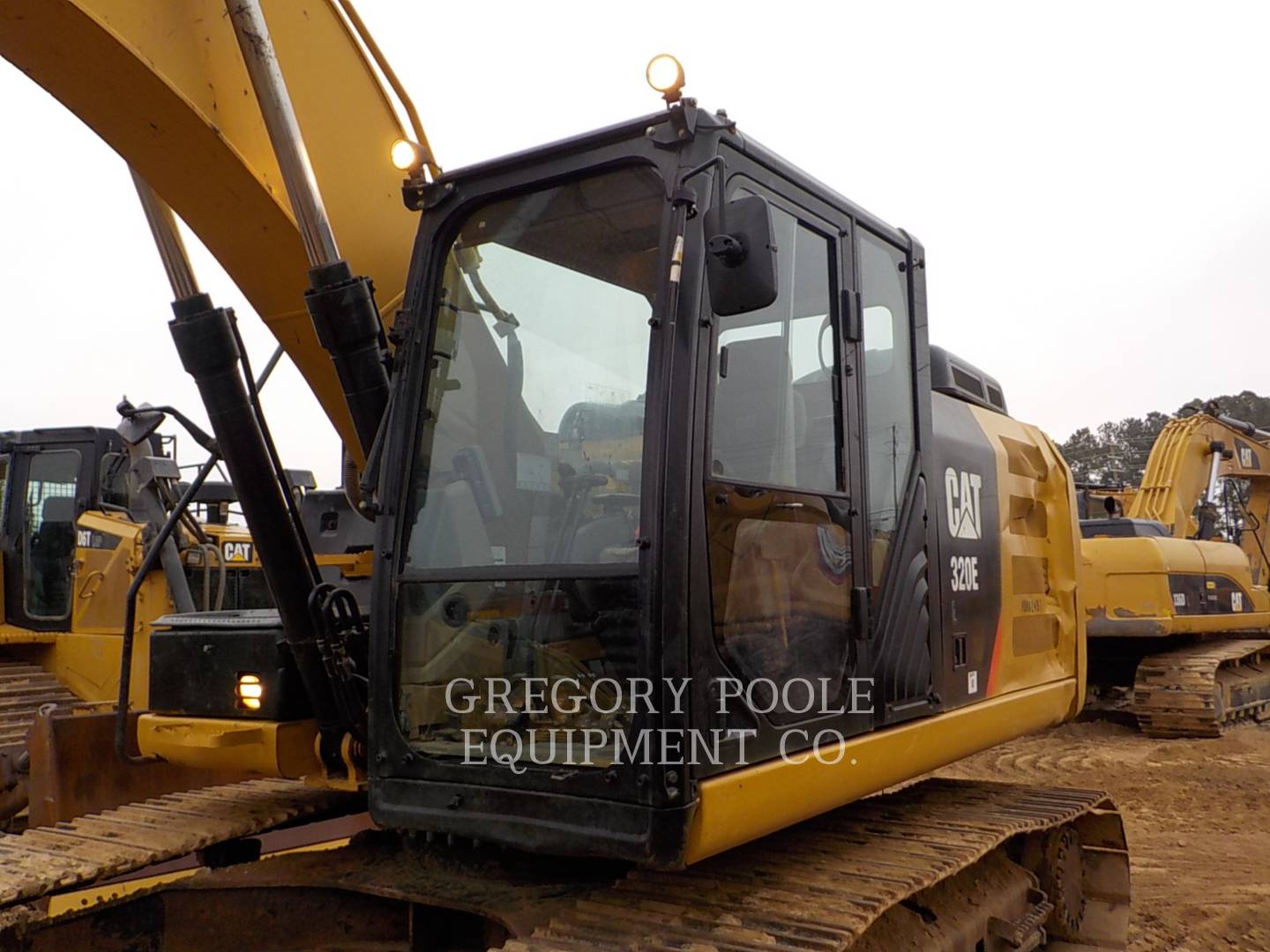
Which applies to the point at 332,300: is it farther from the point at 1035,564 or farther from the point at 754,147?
the point at 1035,564

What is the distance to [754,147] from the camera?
9.38 feet

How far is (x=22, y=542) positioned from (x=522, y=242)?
712 cm

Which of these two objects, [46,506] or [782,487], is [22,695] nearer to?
[46,506]

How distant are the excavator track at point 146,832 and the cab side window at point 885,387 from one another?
70.3 inches

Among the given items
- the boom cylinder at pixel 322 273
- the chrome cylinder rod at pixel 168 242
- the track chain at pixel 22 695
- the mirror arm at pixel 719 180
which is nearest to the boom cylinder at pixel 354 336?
the boom cylinder at pixel 322 273

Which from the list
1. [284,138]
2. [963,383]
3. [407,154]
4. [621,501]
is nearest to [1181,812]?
[963,383]

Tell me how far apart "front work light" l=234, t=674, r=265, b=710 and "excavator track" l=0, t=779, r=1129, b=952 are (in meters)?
0.47

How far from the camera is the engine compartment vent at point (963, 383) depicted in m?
4.24

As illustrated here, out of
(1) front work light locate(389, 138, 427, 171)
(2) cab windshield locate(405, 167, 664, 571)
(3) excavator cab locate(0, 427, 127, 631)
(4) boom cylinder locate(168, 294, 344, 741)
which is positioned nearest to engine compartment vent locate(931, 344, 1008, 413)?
(2) cab windshield locate(405, 167, 664, 571)

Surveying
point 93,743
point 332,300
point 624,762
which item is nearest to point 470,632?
point 624,762

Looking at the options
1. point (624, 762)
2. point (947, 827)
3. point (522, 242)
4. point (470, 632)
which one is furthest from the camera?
point (947, 827)

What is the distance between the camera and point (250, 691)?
314cm

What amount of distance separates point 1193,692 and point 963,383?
733 centimetres

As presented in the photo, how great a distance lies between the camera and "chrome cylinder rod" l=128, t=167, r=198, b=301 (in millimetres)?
3203
